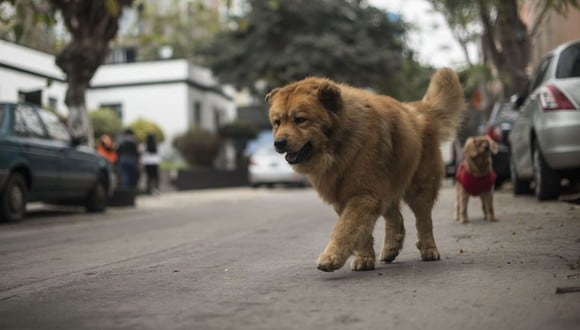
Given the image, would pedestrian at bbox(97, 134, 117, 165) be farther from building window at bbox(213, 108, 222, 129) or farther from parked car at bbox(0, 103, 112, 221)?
building window at bbox(213, 108, 222, 129)

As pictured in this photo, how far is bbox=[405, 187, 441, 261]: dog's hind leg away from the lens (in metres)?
5.97

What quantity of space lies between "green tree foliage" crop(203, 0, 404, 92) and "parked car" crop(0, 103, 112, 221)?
19149 millimetres

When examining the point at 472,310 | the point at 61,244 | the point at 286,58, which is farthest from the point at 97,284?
the point at 286,58

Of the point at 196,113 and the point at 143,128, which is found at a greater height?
the point at 196,113

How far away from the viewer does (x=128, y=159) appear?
21.0 meters

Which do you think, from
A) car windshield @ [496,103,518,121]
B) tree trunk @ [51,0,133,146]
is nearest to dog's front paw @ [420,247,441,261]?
car windshield @ [496,103,518,121]

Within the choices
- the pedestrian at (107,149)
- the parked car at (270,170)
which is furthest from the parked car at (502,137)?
the parked car at (270,170)

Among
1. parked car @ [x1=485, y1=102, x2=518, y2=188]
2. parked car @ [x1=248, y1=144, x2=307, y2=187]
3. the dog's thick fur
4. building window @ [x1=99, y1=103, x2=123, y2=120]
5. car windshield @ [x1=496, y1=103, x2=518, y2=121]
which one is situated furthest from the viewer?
building window @ [x1=99, y1=103, x2=123, y2=120]

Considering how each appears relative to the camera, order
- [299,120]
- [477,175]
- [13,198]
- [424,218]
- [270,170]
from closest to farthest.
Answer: [299,120] → [424,218] → [477,175] → [13,198] → [270,170]

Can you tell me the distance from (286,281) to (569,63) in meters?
6.72

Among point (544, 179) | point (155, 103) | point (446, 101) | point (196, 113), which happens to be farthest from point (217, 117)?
point (446, 101)

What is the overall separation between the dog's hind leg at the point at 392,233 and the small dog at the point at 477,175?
342 centimetres

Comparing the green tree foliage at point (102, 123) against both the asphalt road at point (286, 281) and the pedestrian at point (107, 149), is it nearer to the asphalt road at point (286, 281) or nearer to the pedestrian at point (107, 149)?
the pedestrian at point (107, 149)

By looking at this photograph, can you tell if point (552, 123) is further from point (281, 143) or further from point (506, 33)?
point (506, 33)
